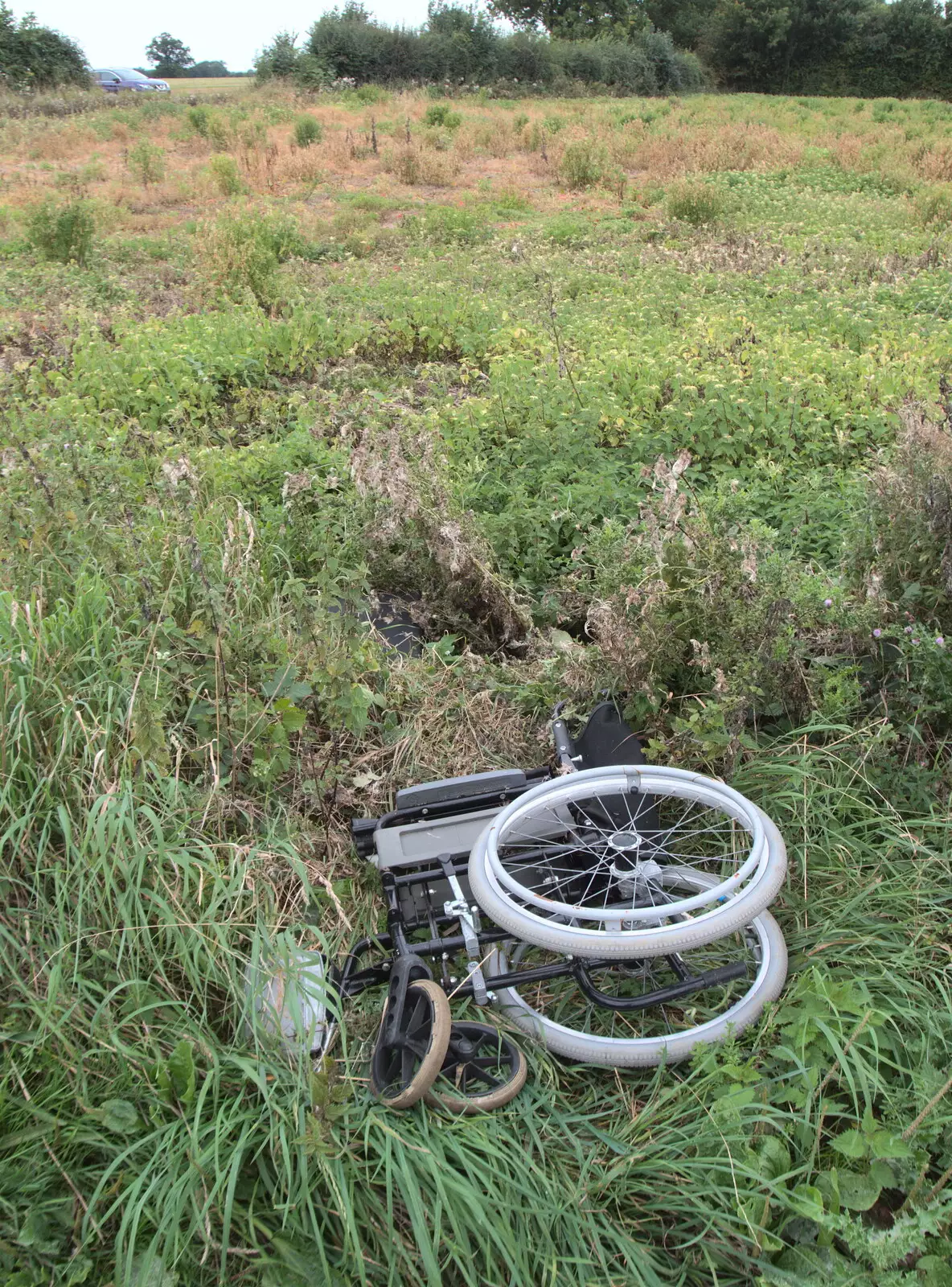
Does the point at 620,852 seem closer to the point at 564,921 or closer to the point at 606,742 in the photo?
the point at 564,921

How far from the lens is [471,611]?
426 centimetres

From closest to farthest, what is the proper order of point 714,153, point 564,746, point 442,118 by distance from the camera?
point 564,746 < point 714,153 < point 442,118

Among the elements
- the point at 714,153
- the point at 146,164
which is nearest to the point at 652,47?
the point at 714,153

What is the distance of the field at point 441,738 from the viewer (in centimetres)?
192

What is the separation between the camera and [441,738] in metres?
3.38

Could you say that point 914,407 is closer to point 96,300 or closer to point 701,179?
point 96,300

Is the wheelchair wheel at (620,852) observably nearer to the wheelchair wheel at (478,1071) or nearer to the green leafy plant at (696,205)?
the wheelchair wheel at (478,1071)

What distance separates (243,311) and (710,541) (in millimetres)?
5720

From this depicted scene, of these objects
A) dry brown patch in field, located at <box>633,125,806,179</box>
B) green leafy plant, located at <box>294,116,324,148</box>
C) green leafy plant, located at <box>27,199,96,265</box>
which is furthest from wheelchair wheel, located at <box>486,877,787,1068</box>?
green leafy plant, located at <box>294,116,324,148</box>

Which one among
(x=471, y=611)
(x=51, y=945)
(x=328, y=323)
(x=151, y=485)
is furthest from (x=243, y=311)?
(x=51, y=945)

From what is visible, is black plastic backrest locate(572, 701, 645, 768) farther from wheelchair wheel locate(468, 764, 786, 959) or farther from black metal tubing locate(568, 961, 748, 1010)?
black metal tubing locate(568, 961, 748, 1010)

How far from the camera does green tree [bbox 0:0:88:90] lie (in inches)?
1118

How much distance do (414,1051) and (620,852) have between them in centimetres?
84

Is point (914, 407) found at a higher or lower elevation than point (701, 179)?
lower
